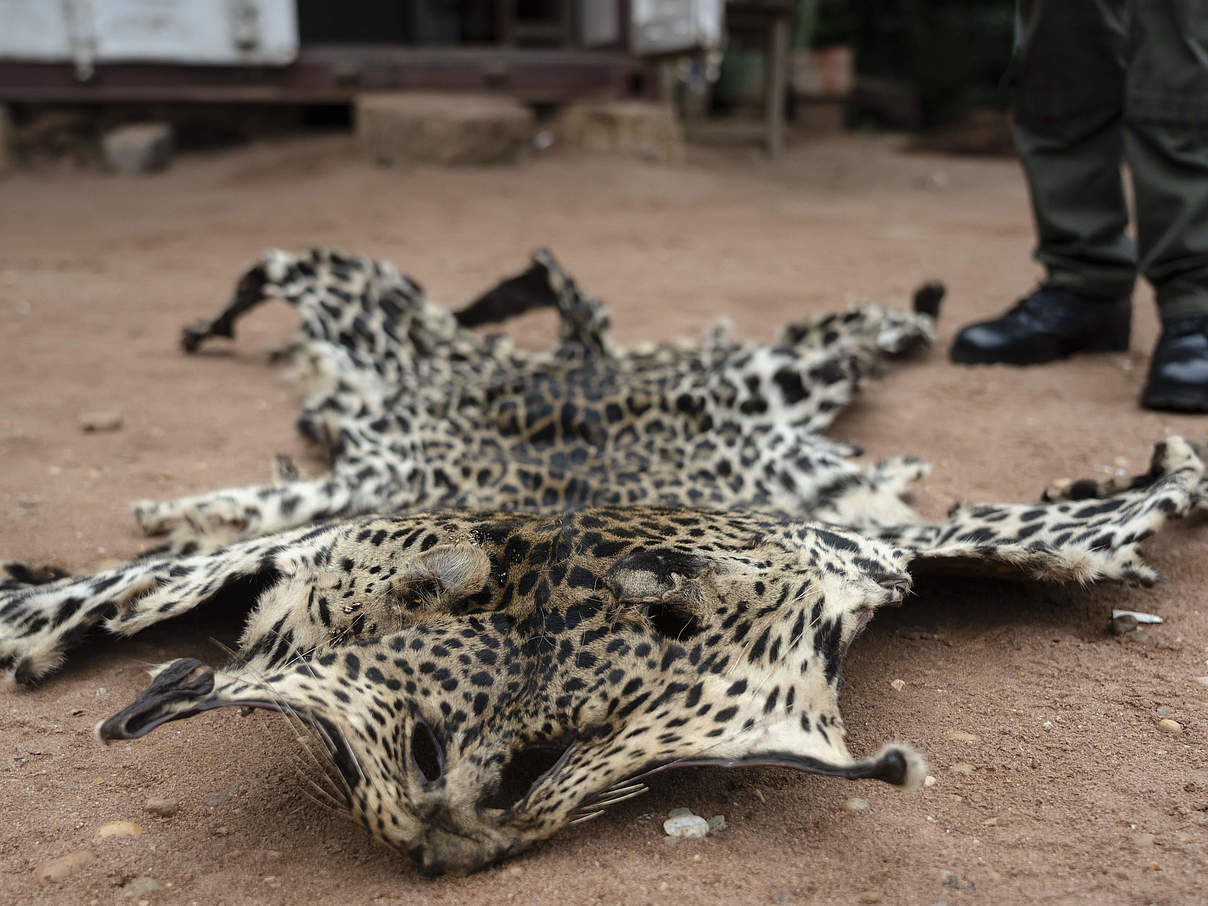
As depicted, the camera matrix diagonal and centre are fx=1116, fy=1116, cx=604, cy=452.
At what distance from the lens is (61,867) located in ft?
5.03

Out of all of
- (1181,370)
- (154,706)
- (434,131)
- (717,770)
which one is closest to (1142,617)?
(717,770)

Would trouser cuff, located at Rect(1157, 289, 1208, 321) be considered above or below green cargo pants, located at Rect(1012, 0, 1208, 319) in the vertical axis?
below

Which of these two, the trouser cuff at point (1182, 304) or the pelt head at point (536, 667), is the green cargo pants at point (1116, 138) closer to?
the trouser cuff at point (1182, 304)

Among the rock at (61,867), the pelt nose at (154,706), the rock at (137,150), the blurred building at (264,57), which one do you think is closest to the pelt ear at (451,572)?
the pelt nose at (154,706)

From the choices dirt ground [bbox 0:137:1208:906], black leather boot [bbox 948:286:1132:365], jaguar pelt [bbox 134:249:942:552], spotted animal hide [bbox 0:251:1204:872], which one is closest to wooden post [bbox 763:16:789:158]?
dirt ground [bbox 0:137:1208:906]

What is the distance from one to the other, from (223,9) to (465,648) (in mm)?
8818

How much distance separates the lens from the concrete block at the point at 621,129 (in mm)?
9477

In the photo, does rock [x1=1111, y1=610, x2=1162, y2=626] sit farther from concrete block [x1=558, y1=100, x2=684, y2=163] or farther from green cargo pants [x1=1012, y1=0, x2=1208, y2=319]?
concrete block [x1=558, y1=100, x2=684, y2=163]

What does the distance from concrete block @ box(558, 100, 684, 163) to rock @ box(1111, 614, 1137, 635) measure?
7922 mm

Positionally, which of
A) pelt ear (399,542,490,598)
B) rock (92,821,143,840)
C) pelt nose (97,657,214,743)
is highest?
pelt ear (399,542,490,598)

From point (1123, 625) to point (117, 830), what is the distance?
A: 5.87ft

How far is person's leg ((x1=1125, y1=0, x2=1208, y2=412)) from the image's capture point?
10.3 ft

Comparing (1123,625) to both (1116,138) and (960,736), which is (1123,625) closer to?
(960,736)

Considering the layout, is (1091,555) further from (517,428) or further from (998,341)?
(998,341)
